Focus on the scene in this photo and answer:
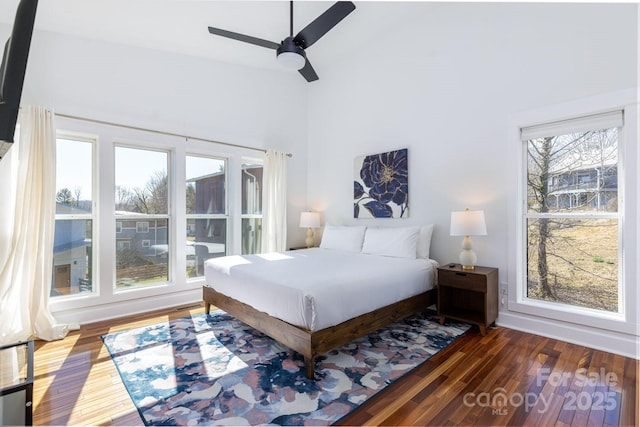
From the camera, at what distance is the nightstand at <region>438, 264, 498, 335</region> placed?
2805mm

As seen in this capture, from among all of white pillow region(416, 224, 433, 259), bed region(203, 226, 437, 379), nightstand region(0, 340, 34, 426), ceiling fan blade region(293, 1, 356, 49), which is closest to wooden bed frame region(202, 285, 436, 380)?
bed region(203, 226, 437, 379)

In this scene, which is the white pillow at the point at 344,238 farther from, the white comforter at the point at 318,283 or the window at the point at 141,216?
the window at the point at 141,216

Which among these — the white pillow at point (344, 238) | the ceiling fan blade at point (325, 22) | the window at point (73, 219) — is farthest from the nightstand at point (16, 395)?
the white pillow at point (344, 238)

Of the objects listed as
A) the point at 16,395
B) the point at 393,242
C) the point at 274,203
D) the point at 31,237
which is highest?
the point at 274,203

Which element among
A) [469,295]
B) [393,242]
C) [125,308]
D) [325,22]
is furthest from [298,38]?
[125,308]

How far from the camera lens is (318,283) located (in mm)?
2203

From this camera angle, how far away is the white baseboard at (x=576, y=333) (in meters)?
2.40

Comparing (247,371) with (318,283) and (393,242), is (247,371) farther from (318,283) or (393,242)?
(393,242)

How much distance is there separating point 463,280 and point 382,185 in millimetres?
1681

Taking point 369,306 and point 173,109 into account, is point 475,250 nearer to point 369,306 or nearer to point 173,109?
point 369,306

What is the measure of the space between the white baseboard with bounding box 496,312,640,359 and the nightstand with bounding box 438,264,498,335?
0.19m

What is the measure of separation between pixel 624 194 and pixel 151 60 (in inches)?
195

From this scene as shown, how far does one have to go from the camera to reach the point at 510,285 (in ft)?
9.93

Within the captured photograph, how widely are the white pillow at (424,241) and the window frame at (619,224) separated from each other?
80 cm
